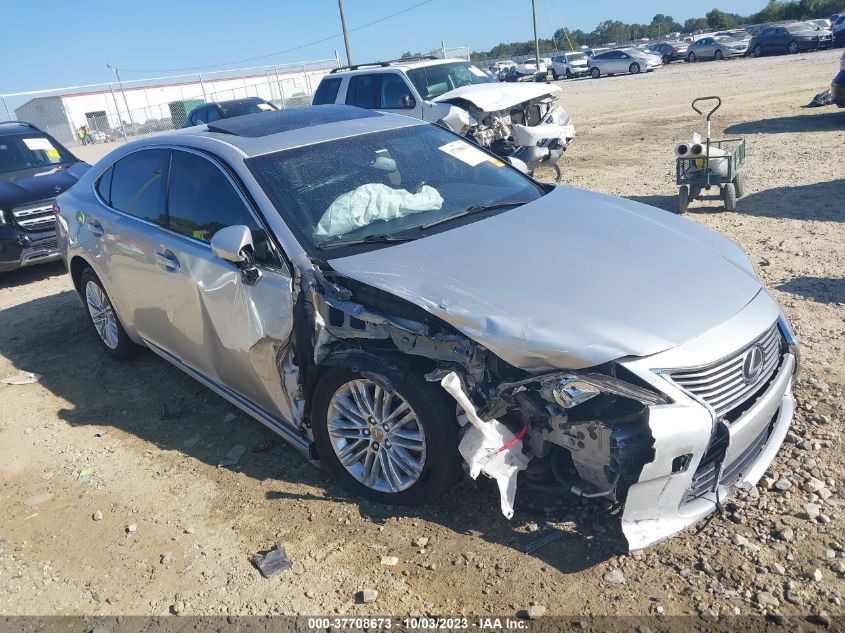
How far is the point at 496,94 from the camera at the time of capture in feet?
36.8

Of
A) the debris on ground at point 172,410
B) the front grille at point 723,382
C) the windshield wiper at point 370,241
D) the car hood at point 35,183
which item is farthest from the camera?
the car hood at point 35,183

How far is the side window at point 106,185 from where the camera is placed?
490 centimetres

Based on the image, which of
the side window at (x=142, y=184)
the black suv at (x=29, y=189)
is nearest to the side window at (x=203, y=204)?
the side window at (x=142, y=184)

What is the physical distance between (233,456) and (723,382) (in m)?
2.71

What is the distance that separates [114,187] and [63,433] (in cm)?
173

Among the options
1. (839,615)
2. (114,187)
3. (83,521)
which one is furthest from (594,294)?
(114,187)

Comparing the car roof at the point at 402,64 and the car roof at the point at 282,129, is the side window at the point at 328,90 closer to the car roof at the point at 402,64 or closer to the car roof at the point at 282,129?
the car roof at the point at 402,64

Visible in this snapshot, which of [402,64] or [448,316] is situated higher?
[402,64]

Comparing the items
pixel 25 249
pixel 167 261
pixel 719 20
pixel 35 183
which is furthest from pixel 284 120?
pixel 719 20

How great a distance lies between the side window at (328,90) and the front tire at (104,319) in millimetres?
8205

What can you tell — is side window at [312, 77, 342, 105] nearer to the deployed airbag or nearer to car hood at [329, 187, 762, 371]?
the deployed airbag

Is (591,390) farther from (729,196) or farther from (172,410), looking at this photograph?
(729,196)

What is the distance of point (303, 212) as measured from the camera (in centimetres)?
354

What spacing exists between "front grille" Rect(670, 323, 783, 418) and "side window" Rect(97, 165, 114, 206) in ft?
13.3
